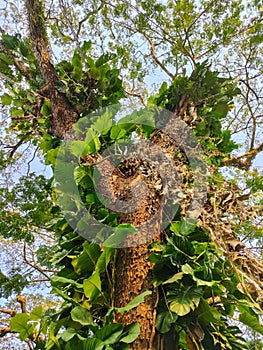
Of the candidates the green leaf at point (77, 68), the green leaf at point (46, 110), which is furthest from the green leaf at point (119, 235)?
the green leaf at point (77, 68)

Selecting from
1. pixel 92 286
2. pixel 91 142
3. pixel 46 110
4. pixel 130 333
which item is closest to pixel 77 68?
pixel 46 110

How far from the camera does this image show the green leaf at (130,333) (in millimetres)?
1229

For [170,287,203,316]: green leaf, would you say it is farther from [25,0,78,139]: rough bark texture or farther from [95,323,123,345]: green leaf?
[25,0,78,139]: rough bark texture

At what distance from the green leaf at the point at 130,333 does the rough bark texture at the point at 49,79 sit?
4.30 ft

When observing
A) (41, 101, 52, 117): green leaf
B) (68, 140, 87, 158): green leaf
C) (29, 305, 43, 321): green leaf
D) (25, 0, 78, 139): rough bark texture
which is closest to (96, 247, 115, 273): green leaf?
(29, 305, 43, 321): green leaf

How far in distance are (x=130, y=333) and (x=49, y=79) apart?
75.6 inches

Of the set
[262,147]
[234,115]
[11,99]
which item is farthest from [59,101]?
[234,115]

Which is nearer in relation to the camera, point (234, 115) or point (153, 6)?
point (153, 6)

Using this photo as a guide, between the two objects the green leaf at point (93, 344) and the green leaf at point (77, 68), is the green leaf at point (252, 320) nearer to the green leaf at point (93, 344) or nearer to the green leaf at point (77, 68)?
the green leaf at point (93, 344)

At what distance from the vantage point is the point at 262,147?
323 centimetres

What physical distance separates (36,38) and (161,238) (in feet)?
6.39

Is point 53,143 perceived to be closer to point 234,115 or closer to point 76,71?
point 76,71

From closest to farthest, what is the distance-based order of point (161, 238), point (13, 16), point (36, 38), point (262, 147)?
point (161, 238) < point (36, 38) < point (262, 147) < point (13, 16)

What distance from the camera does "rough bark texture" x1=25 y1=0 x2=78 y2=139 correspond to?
7.72ft
